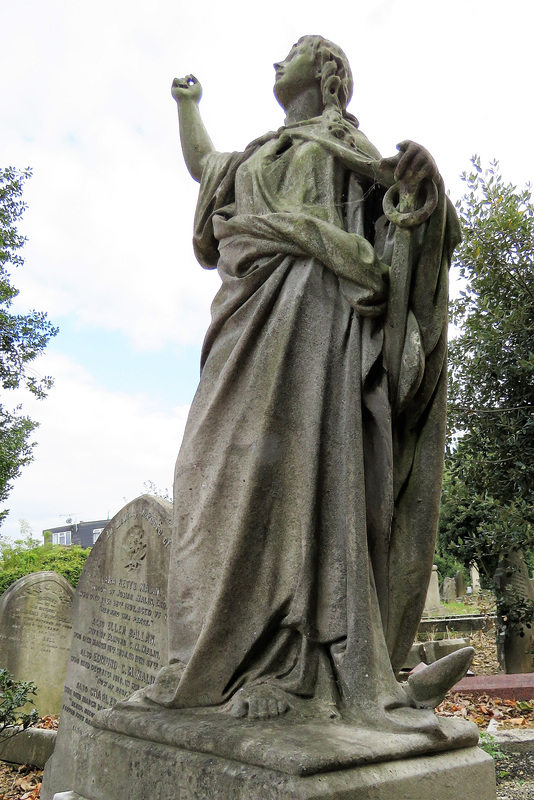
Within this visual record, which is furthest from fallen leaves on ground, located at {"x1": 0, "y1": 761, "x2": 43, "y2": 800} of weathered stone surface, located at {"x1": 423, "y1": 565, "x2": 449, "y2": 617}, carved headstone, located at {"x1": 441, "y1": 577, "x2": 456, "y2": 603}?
carved headstone, located at {"x1": 441, "y1": 577, "x2": 456, "y2": 603}

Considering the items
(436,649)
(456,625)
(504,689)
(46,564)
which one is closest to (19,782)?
(504,689)

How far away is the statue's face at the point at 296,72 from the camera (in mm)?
3354

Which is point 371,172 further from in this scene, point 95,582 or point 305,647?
point 95,582

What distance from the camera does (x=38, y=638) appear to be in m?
8.00

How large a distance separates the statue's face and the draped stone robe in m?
0.68

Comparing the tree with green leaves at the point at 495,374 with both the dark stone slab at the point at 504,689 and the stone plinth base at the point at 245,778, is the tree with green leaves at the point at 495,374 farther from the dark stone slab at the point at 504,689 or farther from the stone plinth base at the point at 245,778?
the stone plinth base at the point at 245,778

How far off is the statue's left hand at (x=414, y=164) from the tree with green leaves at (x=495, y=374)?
5.31 metres

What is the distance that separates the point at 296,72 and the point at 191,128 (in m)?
0.60

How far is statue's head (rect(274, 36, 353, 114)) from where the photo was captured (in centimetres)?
332

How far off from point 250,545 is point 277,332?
82 cm

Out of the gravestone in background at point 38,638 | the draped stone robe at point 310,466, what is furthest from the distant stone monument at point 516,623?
the draped stone robe at point 310,466

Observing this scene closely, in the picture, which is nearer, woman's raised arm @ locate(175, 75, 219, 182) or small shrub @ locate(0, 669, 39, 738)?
woman's raised arm @ locate(175, 75, 219, 182)

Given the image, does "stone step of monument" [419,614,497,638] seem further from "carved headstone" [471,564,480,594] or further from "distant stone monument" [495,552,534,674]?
"carved headstone" [471,564,480,594]

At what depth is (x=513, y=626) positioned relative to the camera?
8.41 meters
